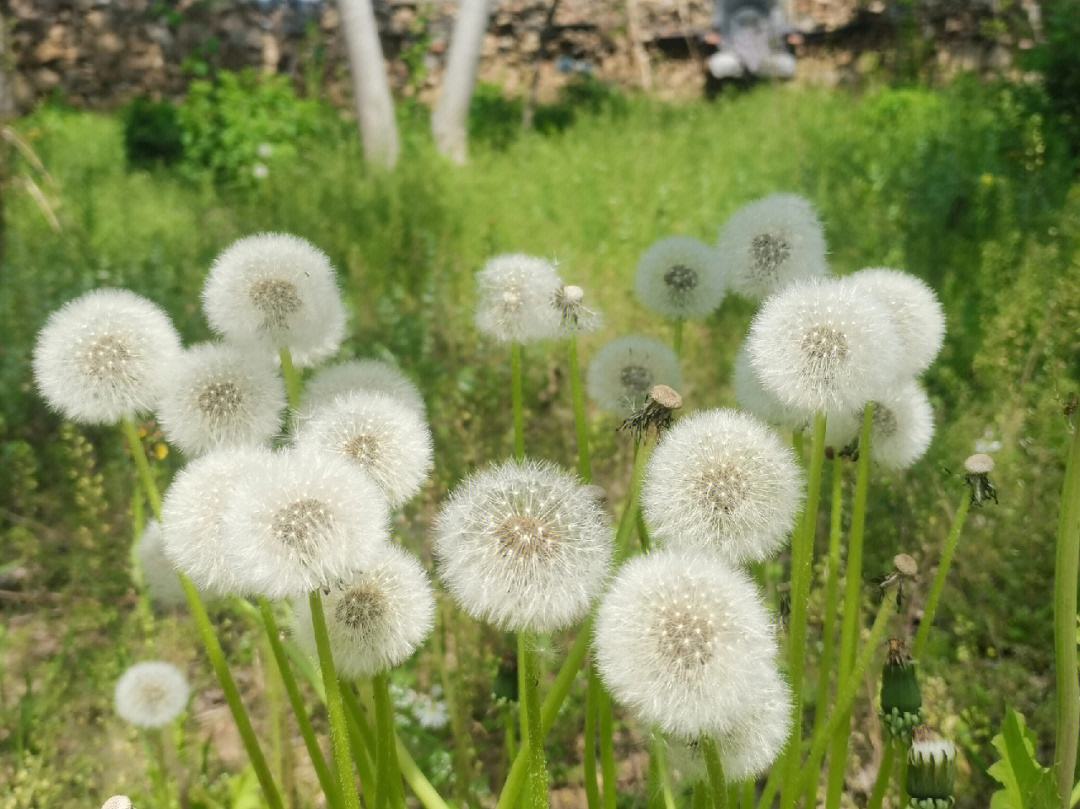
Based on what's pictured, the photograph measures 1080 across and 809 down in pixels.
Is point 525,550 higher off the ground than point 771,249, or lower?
lower

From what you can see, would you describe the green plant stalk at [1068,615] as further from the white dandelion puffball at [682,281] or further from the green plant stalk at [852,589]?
the white dandelion puffball at [682,281]

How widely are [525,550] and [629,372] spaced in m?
0.83

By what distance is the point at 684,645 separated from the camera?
1204mm

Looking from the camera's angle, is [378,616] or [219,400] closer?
[378,616]

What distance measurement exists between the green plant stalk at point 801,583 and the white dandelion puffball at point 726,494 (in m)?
0.05

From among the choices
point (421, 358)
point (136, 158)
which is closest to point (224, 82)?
point (136, 158)

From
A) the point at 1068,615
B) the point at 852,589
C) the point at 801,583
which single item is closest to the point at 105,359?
the point at 801,583

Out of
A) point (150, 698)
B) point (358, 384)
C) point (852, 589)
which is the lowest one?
point (150, 698)

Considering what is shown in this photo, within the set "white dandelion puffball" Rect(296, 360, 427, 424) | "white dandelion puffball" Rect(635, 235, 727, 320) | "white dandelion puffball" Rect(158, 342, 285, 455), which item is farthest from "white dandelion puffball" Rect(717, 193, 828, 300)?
"white dandelion puffball" Rect(158, 342, 285, 455)

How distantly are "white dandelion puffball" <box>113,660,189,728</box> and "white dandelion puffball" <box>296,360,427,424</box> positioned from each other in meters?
0.76

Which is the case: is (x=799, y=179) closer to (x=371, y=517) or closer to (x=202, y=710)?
(x=202, y=710)

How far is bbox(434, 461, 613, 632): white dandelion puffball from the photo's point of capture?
4.04 feet

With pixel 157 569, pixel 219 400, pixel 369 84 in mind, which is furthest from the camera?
pixel 369 84

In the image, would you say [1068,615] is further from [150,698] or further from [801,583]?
[150,698]
